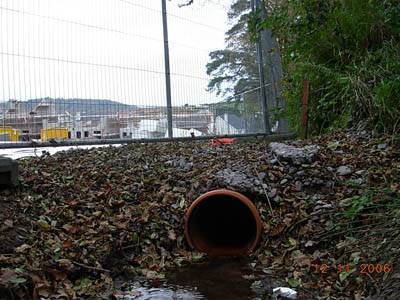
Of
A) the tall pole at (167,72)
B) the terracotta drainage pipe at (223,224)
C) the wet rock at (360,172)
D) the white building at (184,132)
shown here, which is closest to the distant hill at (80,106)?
the tall pole at (167,72)

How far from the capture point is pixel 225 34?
8.68 m

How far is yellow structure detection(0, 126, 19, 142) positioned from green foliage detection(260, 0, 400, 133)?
3333 mm

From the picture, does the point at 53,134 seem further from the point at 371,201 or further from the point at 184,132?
the point at 371,201

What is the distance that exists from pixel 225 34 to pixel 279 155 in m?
4.78

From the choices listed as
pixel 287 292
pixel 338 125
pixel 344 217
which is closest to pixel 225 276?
pixel 287 292

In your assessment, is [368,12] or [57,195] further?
[368,12]

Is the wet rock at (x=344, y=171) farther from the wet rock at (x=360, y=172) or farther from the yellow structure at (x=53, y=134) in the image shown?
the yellow structure at (x=53, y=134)

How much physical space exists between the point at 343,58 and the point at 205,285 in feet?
12.9

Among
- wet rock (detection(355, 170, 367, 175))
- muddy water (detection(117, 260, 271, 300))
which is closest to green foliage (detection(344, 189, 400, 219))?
wet rock (detection(355, 170, 367, 175))

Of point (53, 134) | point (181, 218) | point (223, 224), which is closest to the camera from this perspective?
point (181, 218)

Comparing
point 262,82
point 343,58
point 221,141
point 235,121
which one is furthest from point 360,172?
point 262,82

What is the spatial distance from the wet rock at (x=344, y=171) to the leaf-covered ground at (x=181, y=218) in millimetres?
11

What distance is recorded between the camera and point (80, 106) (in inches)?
227

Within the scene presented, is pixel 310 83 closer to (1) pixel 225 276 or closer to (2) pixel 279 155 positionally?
(2) pixel 279 155
